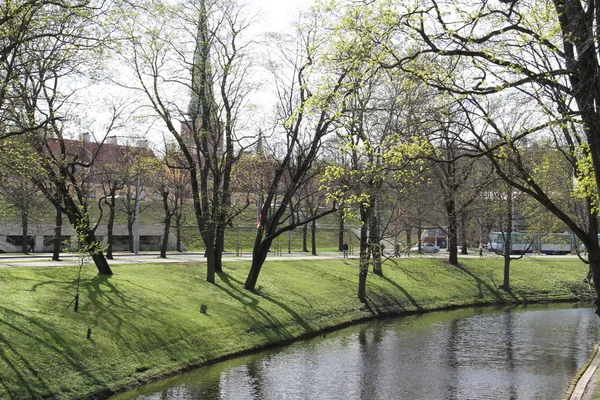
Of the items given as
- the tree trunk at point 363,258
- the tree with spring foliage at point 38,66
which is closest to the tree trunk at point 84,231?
the tree with spring foliage at point 38,66

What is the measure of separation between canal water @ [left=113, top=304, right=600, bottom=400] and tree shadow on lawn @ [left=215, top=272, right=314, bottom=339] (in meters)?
1.46

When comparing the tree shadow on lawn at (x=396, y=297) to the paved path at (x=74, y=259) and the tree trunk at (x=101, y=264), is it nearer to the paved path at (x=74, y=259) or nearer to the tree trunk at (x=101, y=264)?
the paved path at (x=74, y=259)

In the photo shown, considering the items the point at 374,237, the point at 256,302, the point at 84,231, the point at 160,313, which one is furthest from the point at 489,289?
the point at 84,231

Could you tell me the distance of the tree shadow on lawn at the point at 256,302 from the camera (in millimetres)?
28725

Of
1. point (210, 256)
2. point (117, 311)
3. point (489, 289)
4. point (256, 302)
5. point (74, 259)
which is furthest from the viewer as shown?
point (489, 289)

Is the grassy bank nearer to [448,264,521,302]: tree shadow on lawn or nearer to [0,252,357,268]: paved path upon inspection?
[448,264,521,302]: tree shadow on lawn

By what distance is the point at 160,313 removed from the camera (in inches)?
990

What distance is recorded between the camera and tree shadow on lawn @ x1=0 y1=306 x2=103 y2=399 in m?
16.5

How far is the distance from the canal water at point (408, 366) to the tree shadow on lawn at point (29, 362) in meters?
1.86

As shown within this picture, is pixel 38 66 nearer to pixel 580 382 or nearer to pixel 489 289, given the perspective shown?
pixel 580 382

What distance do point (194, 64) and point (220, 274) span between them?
449 inches

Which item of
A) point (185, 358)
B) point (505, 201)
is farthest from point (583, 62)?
point (505, 201)

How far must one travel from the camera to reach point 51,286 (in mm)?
25047

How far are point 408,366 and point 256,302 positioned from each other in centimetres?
959
